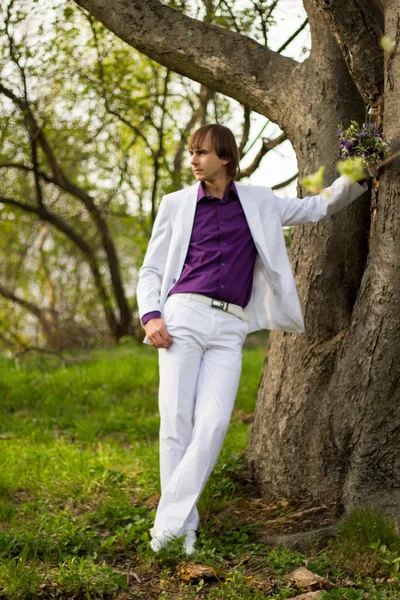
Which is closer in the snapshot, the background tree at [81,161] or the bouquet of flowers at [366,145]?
the bouquet of flowers at [366,145]

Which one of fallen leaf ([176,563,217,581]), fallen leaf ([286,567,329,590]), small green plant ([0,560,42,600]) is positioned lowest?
small green plant ([0,560,42,600])

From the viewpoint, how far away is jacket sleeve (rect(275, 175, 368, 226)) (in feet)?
13.9

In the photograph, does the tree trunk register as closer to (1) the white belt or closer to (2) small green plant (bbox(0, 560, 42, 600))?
(1) the white belt

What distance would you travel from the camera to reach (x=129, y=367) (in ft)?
27.4

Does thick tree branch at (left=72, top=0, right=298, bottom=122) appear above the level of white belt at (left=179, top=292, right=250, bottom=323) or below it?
above

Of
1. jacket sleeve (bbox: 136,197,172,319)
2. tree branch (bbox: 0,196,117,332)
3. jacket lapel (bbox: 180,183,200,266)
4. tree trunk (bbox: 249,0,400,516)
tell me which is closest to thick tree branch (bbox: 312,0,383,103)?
tree trunk (bbox: 249,0,400,516)

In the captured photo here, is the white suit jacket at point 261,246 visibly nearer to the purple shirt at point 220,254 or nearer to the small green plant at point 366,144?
the purple shirt at point 220,254

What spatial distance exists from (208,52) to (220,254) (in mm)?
1354

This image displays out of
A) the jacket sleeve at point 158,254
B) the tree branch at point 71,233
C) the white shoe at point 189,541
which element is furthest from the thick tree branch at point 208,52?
the tree branch at point 71,233

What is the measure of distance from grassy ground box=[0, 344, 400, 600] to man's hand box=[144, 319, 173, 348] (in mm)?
1020

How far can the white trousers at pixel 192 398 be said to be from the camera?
13.5 ft

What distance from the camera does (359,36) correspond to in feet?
13.6

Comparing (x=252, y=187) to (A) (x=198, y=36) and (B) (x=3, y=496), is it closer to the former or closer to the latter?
(A) (x=198, y=36)

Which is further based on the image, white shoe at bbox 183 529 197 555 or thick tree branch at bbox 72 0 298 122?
thick tree branch at bbox 72 0 298 122
